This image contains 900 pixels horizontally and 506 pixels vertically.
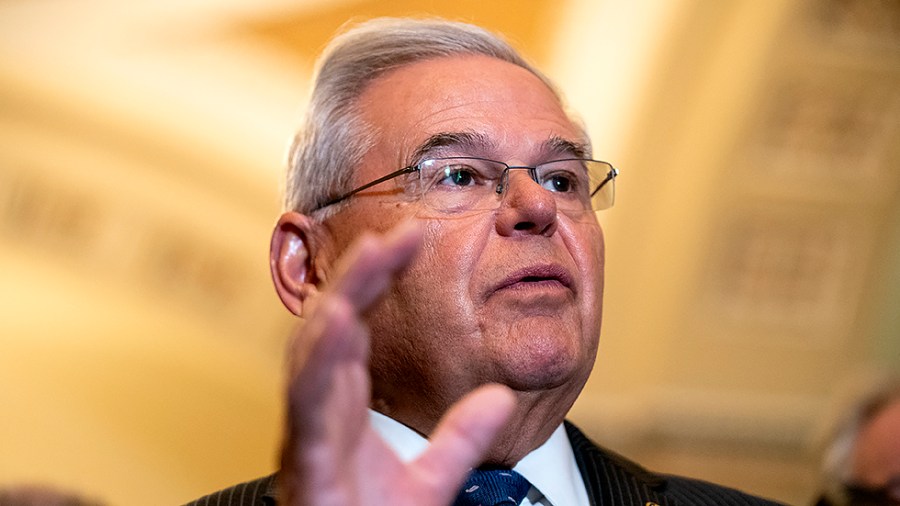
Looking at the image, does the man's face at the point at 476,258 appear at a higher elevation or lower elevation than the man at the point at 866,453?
higher

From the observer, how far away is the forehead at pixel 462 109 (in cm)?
211

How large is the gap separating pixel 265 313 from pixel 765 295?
335cm

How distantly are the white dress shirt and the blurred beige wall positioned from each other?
405 cm

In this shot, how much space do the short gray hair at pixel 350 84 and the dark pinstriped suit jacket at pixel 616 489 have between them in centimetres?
58

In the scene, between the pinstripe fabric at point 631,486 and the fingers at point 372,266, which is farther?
the pinstripe fabric at point 631,486

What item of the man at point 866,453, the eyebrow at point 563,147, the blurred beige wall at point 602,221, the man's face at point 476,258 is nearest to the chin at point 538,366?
the man's face at point 476,258

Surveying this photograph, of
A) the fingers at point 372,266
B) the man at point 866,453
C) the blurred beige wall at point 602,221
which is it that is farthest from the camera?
the blurred beige wall at point 602,221

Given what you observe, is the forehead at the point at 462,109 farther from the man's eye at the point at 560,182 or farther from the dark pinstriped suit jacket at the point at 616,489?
the dark pinstriped suit jacket at the point at 616,489

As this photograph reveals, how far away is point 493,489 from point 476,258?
1.36 feet

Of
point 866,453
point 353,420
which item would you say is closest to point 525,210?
point 353,420

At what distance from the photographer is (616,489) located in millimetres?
2139

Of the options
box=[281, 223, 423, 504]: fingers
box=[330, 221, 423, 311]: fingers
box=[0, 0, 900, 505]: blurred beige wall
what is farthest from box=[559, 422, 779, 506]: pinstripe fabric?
box=[0, 0, 900, 505]: blurred beige wall

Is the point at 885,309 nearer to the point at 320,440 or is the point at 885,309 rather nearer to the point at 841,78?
the point at 841,78

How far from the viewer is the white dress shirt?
6.58 ft
